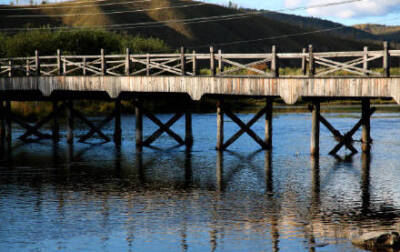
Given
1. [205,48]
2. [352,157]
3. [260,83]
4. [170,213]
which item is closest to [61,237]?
[170,213]

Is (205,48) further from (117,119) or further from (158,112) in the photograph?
(117,119)

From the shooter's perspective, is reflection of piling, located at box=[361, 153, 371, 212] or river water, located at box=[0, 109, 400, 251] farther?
reflection of piling, located at box=[361, 153, 371, 212]

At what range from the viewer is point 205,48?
157 meters

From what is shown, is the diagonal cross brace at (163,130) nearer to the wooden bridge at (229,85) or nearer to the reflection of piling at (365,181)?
the wooden bridge at (229,85)

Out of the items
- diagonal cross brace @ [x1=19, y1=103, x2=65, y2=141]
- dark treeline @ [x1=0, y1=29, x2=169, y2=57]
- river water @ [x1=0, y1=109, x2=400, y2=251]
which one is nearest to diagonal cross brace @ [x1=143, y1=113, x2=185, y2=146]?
river water @ [x1=0, y1=109, x2=400, y2=251]

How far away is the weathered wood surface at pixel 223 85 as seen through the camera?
2617 cm

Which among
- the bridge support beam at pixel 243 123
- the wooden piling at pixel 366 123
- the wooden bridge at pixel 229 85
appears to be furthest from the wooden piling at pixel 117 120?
the wooden piling at pixel 366 123

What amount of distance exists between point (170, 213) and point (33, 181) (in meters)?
8.59

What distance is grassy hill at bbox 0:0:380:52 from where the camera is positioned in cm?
15418

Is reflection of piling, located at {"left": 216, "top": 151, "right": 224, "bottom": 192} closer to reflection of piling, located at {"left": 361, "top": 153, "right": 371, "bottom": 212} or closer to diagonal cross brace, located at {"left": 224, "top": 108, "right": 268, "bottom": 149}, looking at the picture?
diagonal cross brace, located at {"left": 224, "top": 108, "right": 268, "bottom": 149}

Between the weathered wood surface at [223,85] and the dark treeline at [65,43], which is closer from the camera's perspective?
the weathered wood surface at [223,85]

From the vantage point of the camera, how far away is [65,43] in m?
67.1

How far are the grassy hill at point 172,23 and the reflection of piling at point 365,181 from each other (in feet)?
376

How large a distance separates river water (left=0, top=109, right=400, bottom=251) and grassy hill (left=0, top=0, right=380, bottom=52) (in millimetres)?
111978
